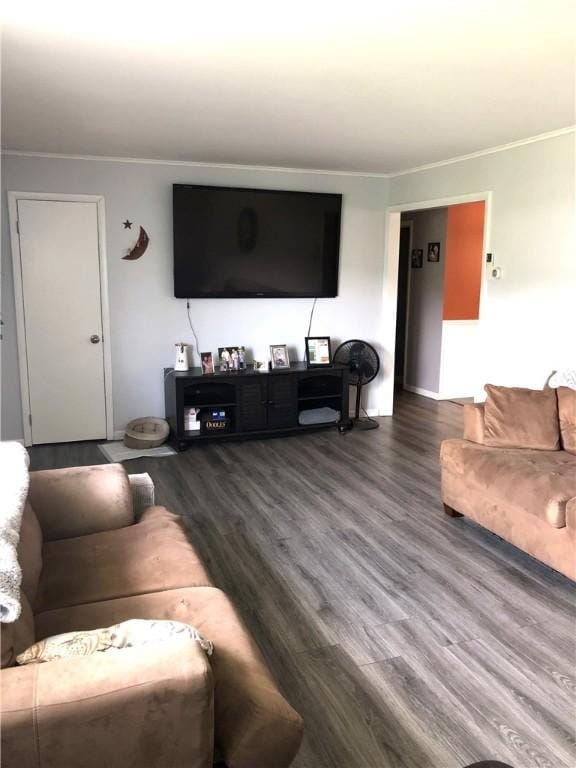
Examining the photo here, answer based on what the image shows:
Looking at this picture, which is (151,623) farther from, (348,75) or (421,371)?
(421,371)

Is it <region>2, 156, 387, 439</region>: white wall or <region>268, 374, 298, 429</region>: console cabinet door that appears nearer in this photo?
<region>2, 156, 387, 439</region>: white wall

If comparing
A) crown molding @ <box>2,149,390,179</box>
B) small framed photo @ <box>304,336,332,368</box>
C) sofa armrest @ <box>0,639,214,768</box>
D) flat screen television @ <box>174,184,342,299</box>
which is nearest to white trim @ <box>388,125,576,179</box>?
crown molding @ <box>2,149,390,179</box>

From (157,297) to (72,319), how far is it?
2.45 ft

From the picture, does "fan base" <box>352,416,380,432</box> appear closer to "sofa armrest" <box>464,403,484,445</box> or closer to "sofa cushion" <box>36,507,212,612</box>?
"sofa armrest" <box>464,403,484,445</box>

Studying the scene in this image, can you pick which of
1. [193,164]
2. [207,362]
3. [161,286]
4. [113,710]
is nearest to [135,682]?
[113,710]

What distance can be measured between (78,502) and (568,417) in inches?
109

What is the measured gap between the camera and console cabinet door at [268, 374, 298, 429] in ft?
17.9

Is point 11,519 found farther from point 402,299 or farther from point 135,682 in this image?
point 402,299

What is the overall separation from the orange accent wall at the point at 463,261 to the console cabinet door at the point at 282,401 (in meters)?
2.53

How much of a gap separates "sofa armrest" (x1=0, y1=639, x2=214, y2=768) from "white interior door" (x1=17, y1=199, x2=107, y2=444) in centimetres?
418

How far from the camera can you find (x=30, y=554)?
6.58ft

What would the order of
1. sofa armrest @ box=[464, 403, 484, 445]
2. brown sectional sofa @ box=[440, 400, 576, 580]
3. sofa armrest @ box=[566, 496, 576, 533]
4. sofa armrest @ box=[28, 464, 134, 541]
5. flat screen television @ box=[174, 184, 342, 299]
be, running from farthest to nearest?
flat screen television @ box=[174, 184, 342, 299] < sofa armrest @ box=[464, 403, 484, 445] < brown sectional sofa @ box=[440, 400, 576, 580] < sofa armrest @ box=[566, 496, 576, 533] < sofa armrest @ box=[28, 464, 134, 541]

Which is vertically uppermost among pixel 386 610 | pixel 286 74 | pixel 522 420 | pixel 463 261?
pixel 286 74

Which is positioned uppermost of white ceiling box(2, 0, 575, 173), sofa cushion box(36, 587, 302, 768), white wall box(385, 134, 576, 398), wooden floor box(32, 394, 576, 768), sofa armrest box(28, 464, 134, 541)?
white ceiling box(2, 0, 575, 173)
